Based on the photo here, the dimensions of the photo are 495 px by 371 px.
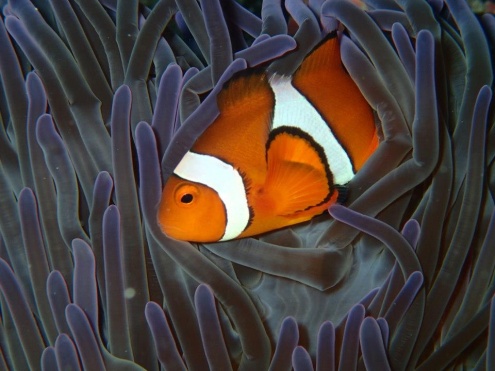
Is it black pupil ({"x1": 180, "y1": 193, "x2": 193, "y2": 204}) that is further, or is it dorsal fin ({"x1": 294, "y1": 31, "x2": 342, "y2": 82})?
dorsal fin ({"x1": 294, "y1": 31, "x2": 342, "y2": 82})

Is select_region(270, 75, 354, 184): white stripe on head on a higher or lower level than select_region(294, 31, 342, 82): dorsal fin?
lower

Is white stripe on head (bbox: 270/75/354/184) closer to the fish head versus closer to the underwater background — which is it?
the underwater background

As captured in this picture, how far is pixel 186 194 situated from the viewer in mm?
958

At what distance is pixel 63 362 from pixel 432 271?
0.71 metres

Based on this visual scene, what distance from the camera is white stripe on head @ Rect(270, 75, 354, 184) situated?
1052mm

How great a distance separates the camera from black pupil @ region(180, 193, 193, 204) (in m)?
0.96

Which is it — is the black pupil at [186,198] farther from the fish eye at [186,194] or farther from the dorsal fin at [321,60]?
the dorsal fin at [321,60]

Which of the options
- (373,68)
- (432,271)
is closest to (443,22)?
(373,68)

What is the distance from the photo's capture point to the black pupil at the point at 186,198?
3.15ft

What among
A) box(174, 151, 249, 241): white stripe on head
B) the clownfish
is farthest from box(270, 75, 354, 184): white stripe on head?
box(174, 151, 249, 241): white stripe on head

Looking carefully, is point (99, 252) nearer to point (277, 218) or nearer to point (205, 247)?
point (205, 247)

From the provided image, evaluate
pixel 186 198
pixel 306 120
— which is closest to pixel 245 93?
pixel 306 120

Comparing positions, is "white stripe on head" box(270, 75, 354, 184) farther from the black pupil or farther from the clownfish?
the black pupil

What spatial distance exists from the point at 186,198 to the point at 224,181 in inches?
2.9
